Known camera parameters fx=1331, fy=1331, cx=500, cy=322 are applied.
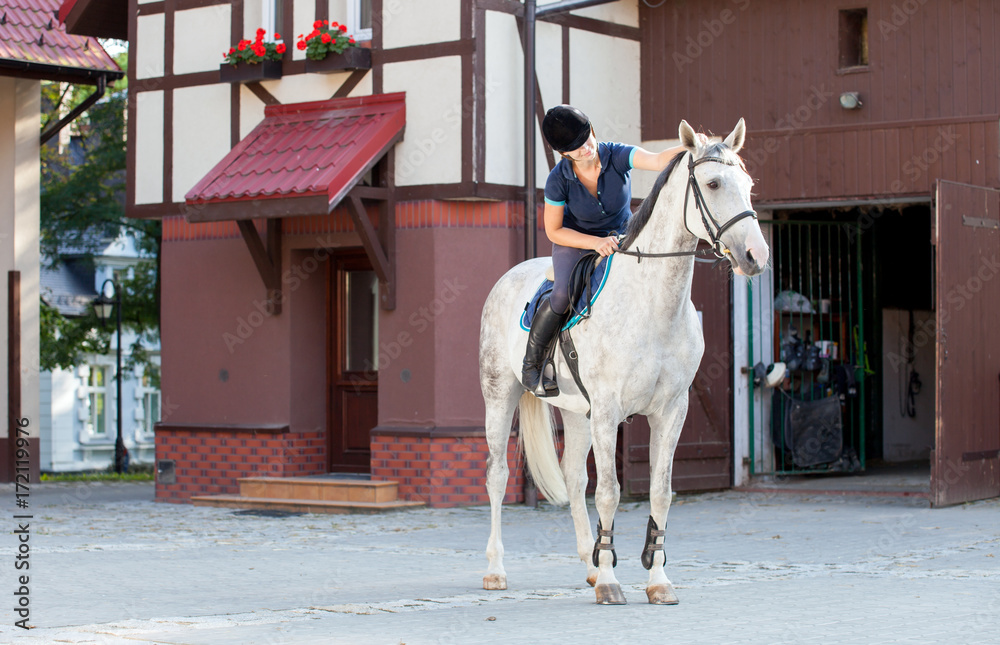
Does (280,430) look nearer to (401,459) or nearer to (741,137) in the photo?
(401,459)

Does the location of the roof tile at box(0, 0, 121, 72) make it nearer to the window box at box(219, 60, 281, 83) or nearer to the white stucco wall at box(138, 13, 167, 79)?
the white stucco wall at box(138, 13, 167, 79)

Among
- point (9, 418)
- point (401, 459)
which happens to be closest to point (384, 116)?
point (401, 459)

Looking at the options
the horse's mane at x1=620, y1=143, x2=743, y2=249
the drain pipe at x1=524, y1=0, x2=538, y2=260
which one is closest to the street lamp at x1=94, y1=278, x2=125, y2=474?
the drain pipe at x1=524, y1=0, x2=538, y2=260

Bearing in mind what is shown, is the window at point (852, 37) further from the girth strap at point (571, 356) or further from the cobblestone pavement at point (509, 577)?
the girth strap at point (571, 356)

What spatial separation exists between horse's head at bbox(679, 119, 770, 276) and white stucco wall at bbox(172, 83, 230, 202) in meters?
8.47

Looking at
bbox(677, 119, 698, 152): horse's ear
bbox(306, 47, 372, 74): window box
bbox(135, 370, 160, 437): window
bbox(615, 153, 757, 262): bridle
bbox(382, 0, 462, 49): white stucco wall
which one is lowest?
bbox(135, 370, 160, 437): window

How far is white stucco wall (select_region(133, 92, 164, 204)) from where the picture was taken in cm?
1422

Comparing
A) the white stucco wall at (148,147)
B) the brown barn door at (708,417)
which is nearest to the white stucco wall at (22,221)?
the white stucco wall at (148,147)

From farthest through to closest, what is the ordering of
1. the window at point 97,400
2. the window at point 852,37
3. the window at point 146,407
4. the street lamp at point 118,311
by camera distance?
the window at point 146,407, the window at point 97,400, the street lamp at point 118,311, the window at point 852,37

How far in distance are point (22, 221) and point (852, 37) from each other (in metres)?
10.1

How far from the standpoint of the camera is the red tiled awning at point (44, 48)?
15.4 metres

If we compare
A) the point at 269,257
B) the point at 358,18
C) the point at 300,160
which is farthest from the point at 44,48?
the point at 300,160

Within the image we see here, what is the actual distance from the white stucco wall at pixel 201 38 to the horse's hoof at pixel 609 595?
8.94 meters

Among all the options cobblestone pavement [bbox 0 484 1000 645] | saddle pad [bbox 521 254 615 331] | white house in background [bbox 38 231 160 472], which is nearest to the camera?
cobblestone pavement [bbox 0 484 1000 645]
